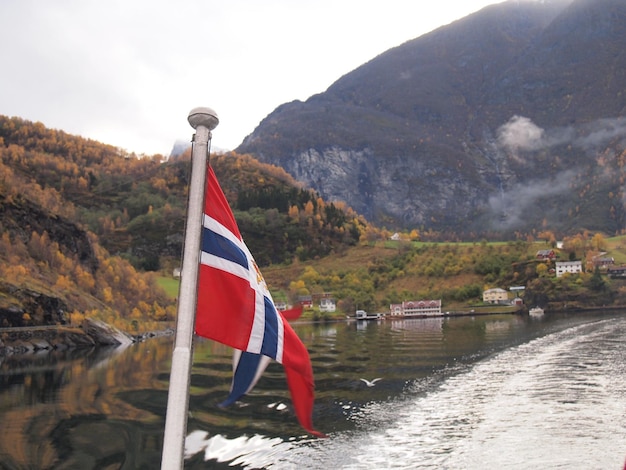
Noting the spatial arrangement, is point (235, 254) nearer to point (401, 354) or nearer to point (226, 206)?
point (226, 206)

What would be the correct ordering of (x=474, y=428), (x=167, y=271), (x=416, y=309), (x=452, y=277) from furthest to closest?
(x=167, y=271) → (x=452, y=277) → (x=416, y=309) → (x=474, y=428)

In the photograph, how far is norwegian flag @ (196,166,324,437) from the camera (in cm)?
527

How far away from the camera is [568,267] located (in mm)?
141250

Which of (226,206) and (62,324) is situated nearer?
(226,206)

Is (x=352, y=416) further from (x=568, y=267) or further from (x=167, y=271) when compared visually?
(x=167, y=271)

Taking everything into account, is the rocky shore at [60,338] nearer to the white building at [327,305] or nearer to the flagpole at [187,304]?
the flagpole at [187,304]

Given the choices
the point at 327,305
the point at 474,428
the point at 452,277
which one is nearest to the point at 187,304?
the point at 474,428

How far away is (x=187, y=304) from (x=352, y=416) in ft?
57.2

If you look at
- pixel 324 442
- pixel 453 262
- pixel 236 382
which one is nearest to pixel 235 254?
pixel 236 382

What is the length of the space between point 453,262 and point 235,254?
536 ft

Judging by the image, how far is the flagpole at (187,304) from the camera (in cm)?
443

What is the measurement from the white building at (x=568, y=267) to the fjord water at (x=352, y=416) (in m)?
109

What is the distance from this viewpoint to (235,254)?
18.0 ft

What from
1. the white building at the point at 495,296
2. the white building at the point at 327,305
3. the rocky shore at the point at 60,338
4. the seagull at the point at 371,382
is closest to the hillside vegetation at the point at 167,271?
the white building at the point at 327,305
